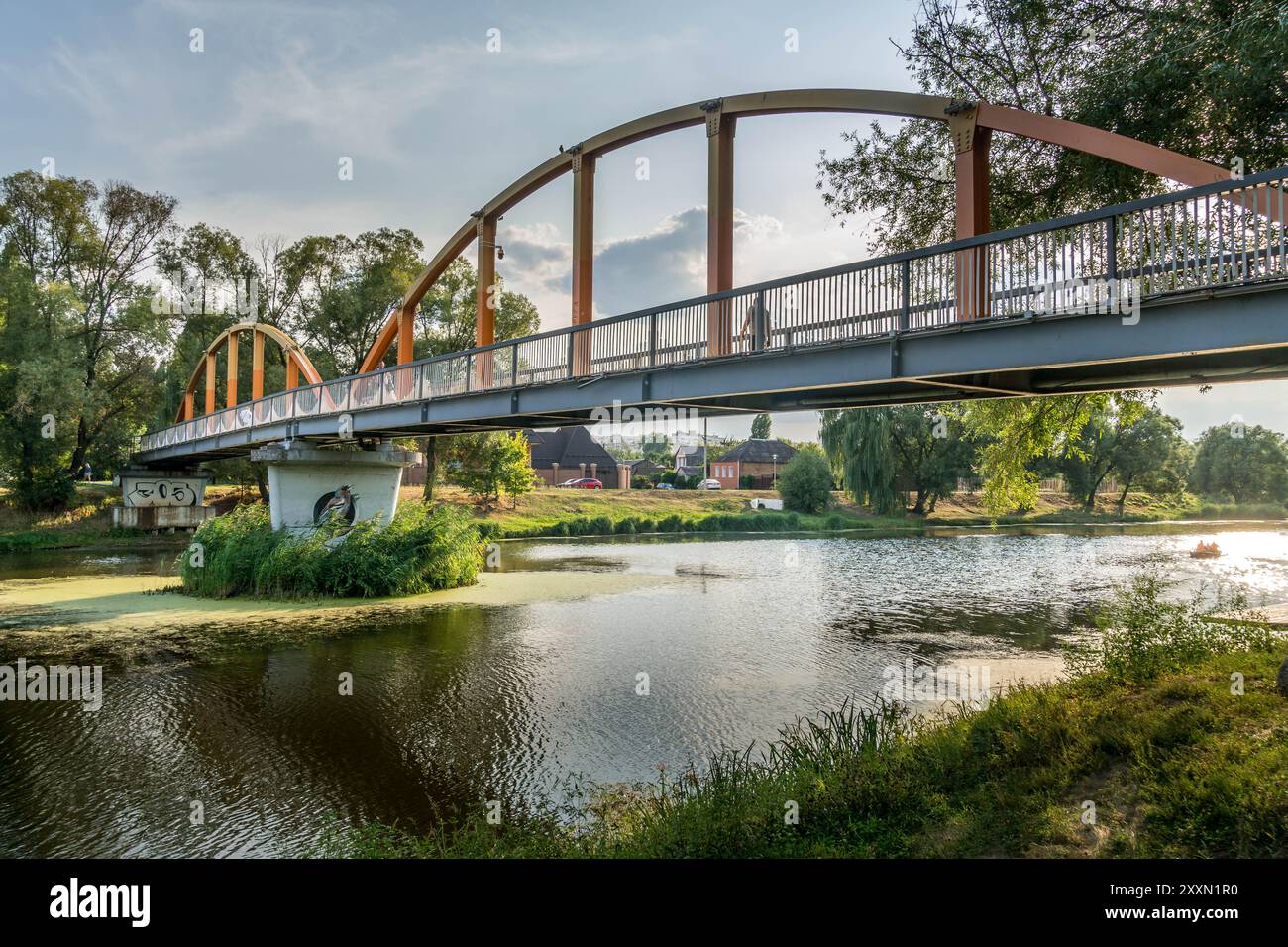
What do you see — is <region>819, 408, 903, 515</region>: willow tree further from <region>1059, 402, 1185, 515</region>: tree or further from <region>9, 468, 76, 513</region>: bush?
<region>9, 468, 76, 513</region>: bush

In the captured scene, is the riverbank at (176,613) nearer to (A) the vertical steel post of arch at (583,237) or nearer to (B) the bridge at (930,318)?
(B) the bridge at (930,318)

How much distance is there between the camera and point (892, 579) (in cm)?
2417

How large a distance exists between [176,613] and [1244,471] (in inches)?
3443

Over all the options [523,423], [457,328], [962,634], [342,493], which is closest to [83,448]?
[457,328]

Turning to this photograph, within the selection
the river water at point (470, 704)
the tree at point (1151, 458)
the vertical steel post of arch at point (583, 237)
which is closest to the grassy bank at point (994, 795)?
the river water at point (470, 704)

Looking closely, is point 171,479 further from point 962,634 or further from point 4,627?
point 962,634

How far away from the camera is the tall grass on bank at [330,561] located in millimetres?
19719

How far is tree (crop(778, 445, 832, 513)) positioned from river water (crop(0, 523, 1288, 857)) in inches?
1068

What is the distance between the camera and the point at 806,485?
5009 cm

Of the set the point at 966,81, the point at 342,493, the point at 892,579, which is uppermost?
the point at 966,81

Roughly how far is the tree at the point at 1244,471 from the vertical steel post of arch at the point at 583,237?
75.1 meters

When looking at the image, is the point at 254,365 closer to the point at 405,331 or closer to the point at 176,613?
the point at 405,331
